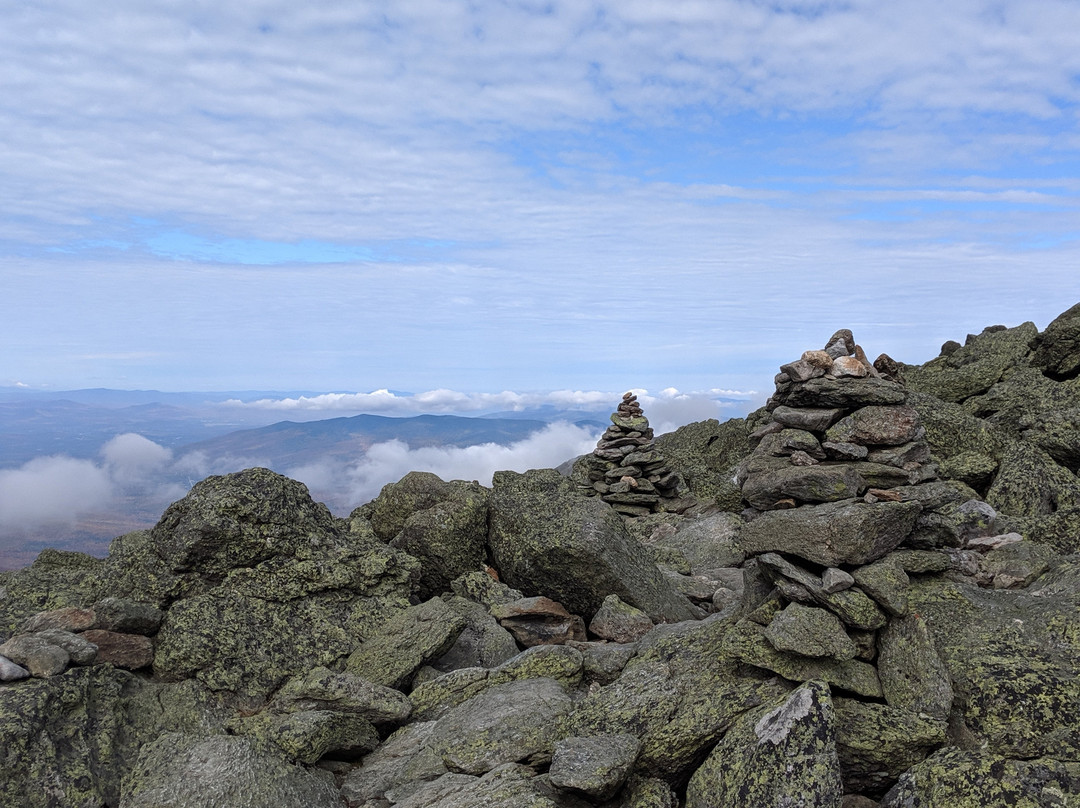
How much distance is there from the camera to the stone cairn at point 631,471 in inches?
1394

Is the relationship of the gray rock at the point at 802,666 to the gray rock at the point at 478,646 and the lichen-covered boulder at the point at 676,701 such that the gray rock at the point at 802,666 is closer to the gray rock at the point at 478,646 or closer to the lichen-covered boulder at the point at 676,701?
the lichen-covered boulder at the point at 676,701

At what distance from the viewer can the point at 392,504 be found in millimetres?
25250

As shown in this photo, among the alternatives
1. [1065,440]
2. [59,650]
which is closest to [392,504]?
[59,650]

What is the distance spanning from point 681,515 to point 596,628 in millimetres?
15529

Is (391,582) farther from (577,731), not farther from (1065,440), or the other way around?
(1065,440)

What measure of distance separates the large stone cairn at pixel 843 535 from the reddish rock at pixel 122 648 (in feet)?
39.4

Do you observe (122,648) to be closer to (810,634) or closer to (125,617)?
(125,617)

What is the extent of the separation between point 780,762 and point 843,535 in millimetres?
4747

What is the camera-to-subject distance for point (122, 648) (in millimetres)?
15898

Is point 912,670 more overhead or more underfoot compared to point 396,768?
more overhead

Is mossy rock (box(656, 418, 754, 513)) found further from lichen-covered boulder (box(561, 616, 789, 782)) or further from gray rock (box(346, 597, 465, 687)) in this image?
lichen-covered boulder (box(561, 616, 789, 782))

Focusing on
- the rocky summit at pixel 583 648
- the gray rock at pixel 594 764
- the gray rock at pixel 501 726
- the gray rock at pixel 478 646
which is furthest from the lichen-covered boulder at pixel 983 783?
the gray rock at pixel 478 646

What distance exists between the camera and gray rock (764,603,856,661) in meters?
12.4

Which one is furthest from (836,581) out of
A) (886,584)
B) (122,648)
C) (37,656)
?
(37,656)
